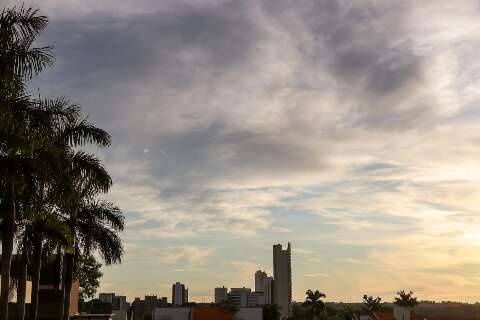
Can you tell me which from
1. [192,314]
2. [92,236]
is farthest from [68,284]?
[192,314]

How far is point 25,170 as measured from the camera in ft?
74.5

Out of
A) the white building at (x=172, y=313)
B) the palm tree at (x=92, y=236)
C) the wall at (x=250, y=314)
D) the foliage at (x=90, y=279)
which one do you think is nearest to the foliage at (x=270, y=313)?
the wall at (x=250, y=314)

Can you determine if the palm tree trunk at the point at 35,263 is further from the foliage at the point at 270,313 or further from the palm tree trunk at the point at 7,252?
the foliage at the point at 270,313

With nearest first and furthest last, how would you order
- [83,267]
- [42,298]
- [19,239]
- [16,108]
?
1. [16,108]
2. [19,239]
3. [42,298]
4. [83,267]

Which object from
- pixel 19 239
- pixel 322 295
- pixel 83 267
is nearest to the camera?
pixel 19 239

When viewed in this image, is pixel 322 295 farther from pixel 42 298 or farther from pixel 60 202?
pixel 60 202

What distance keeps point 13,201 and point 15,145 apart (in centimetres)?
330

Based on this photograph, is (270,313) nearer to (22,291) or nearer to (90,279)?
(90,279)

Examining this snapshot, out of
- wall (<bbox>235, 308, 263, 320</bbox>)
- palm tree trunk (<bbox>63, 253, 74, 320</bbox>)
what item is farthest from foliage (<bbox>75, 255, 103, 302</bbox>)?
wall (<bbox>235, 308, 263, 320</bbox>)

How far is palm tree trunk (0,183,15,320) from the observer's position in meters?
22.9

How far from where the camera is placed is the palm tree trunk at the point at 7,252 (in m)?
22.9

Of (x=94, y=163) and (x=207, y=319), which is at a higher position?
(x=94, y=163)

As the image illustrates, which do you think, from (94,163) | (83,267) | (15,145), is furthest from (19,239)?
(83,267)

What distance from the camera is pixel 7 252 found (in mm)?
23344
